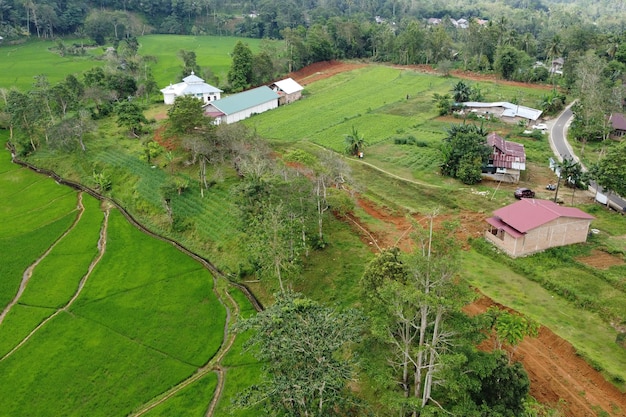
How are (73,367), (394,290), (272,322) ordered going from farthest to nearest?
(73,367), (272,322), (394,290)

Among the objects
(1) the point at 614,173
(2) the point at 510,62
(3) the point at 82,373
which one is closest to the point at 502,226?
(1) the point at 614,173

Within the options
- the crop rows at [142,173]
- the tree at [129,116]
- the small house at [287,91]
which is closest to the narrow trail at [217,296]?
the crop rows at [142,173]

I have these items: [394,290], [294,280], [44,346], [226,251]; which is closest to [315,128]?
[226,251]

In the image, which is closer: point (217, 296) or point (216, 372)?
point (216, 372)

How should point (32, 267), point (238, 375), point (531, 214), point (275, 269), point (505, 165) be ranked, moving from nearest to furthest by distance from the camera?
point (238, 375) < point (275, 269) < point (531, 214) < point (32, 267) < point (505, 165)

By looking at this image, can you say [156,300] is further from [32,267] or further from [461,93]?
[461,93]

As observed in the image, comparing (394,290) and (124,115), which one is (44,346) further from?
(124,115)
